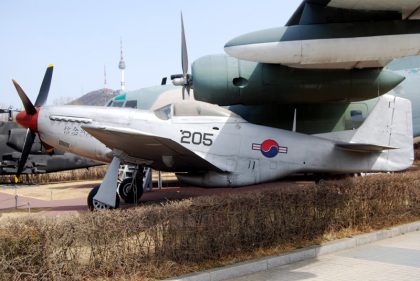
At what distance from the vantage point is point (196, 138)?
12477 millimetres

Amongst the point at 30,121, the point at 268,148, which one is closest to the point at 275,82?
the point at 268,148

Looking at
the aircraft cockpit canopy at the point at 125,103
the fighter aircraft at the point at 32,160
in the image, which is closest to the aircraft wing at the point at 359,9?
the aircraft cockpit canopy at the point at 125,103

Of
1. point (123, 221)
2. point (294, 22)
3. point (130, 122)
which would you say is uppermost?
point (294, 22)

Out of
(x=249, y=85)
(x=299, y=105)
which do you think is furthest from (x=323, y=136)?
(x=249, y=85)

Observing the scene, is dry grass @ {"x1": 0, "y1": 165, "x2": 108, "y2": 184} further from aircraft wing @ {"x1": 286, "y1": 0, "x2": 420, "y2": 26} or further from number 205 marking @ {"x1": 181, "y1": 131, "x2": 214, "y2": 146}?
aircraft wing @ {"x1": 286, "y1": 0, "x2": 420, "y2": 26}

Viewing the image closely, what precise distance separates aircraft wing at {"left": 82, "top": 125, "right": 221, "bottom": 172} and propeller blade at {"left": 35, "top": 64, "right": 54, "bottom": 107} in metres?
5.17

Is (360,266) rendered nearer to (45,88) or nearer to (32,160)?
(45,88)

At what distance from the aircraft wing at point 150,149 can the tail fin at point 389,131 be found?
421cm

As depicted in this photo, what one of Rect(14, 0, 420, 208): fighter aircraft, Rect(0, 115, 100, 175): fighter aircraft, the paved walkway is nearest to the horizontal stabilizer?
Rect(14, 0, 420, 208): fighter aircraft

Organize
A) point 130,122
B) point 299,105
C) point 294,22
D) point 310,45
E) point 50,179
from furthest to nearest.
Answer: point 50,179
point 299,105
point 130,122
point 294,22
point 310,45

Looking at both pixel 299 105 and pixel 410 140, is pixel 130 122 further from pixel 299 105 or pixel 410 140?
pixel 410 140

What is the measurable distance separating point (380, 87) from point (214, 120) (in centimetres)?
444

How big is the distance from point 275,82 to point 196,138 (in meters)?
2.59

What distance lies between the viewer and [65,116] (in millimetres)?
13062
